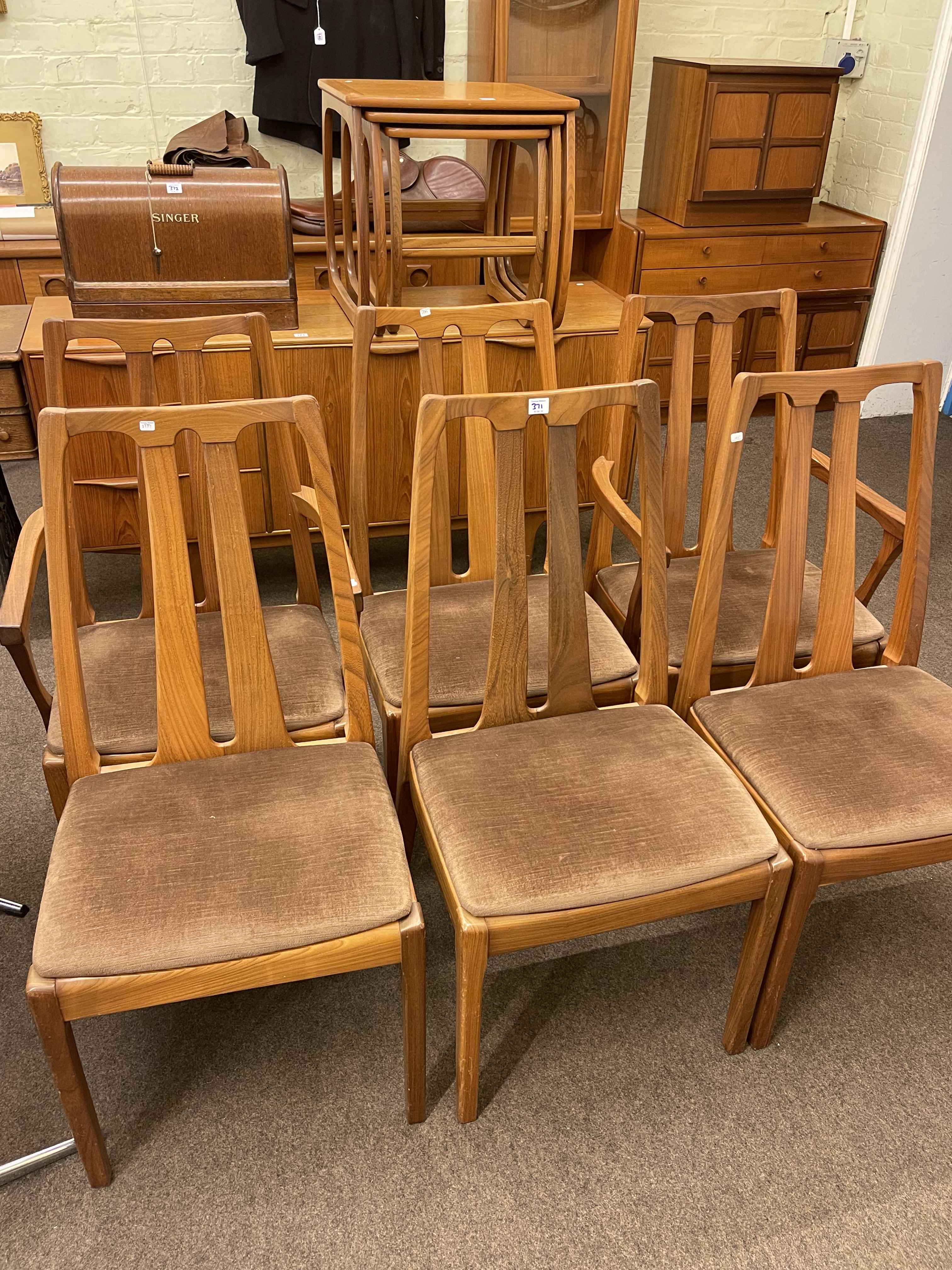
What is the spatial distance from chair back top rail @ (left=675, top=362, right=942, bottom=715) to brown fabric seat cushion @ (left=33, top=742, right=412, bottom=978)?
0.58 meters

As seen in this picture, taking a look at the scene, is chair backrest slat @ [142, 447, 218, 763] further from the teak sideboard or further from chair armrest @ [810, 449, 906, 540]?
chair armrest @ [810, 449, 906, 540]

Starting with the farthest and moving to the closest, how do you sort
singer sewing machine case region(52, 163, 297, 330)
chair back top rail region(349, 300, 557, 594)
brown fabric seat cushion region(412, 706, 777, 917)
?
1. singer sewing machine case region(52, 163, 297, 330)
2. chair back top rail region(349, 300, 557, 594)
3. brown fabric seat cushion region(412, 706, 777, 917)

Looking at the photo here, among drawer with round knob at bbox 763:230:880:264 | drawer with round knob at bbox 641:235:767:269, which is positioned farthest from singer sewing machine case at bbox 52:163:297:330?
drawer with round knob at bbox 763:230:880:264

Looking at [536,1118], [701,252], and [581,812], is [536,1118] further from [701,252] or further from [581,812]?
[701,252]

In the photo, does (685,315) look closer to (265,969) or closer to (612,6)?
(265,969)

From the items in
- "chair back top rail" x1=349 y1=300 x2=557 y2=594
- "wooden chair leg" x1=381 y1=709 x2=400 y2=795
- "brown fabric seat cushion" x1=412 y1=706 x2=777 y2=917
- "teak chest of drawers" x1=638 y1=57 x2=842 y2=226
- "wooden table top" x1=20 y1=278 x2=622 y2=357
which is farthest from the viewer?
"teak chest of drawers" x1=638 y1=57 x2=842 y2=226

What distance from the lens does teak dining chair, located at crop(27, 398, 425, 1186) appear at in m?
1.03

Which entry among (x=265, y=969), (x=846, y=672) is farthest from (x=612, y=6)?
(x=265, y=969)

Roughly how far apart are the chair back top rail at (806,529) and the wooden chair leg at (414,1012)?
60 centimetres

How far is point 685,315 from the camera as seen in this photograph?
5.52 ft

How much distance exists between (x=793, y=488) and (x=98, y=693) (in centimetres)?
111

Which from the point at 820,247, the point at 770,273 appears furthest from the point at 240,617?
the point at 820,247

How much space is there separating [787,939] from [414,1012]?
536 millimetres

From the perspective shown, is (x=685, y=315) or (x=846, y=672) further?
(x=685, y=315)
